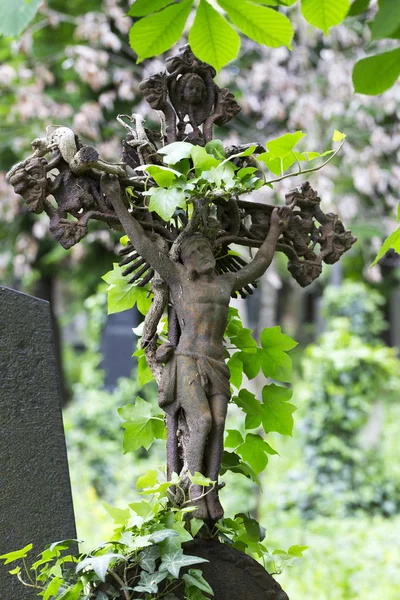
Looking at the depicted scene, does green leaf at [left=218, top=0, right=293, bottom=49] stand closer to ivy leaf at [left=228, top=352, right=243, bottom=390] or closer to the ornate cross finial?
the ornate cross finial

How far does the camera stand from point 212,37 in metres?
1.66

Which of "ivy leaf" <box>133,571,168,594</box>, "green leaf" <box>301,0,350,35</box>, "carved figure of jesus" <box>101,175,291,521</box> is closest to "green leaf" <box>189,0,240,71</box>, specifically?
"green leaf" <box>301,0,350,35</box>

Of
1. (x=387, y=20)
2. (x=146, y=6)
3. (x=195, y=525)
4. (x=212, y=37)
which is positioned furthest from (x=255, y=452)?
(x=387, y=20)

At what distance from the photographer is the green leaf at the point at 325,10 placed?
1506mm

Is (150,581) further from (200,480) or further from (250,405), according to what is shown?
(250,405)

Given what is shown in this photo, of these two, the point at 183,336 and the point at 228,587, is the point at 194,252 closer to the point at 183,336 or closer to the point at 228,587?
the point at 183,336

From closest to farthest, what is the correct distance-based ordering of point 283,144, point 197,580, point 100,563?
point 100,563, point 197,580, point 283,144

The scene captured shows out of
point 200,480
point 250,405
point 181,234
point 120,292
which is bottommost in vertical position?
point 200,480

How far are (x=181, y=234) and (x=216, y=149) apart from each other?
28 centimetres

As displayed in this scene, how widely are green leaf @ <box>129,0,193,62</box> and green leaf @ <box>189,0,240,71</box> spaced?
0.11ft

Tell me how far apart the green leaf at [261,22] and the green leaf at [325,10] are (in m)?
0.08

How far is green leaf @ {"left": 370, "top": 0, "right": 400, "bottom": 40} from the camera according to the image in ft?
4.07

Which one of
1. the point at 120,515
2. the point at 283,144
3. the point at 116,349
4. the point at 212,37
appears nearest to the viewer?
the point at 212,37

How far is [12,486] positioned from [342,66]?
609 centimetres
